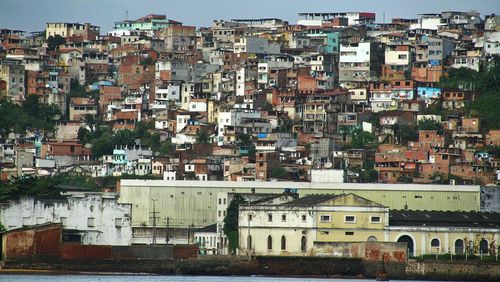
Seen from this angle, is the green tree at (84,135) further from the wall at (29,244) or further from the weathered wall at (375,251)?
the weathered wall at (375,251)

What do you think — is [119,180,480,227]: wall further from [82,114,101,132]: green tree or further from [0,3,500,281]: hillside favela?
[82,114,101,132]: green tree

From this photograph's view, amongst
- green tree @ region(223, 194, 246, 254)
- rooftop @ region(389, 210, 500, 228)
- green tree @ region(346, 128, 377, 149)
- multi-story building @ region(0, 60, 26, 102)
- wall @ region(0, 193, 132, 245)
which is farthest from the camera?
multi-story building @ region(0, 60, 26, 102)

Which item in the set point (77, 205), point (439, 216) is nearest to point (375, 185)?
point (439, 216)

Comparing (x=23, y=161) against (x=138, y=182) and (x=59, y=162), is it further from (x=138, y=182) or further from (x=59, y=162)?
(x=138, y=182)

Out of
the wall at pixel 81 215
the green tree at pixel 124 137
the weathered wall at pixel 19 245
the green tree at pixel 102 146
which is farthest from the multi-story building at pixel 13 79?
the weathered wall at pixel 19 245

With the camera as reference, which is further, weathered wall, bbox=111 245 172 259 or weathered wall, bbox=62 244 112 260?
weathered wall, bbox=111 245 172 259

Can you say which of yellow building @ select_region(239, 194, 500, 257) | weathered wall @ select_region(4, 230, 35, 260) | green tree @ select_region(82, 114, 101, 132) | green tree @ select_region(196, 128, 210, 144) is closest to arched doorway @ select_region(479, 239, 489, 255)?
yellow building @ select_region(239, 194, 500, 257)

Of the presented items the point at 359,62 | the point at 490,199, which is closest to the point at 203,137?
the point at 359,62

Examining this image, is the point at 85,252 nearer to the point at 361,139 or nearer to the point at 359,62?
the point at 361,139
